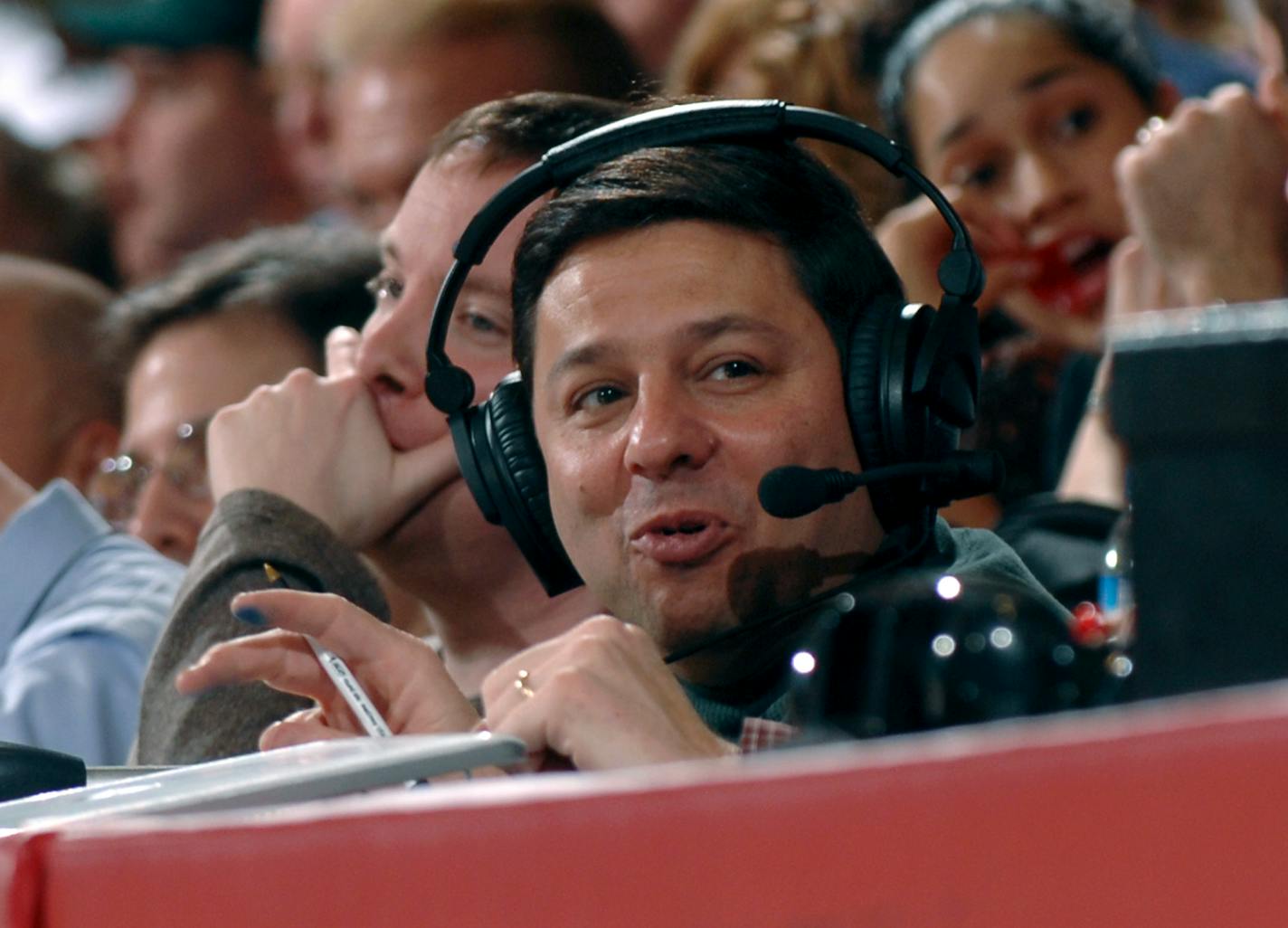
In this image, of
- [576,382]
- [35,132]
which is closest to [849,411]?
[576,382]

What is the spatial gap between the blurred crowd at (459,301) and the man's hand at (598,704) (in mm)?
115

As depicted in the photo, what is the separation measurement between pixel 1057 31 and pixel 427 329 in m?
1.01

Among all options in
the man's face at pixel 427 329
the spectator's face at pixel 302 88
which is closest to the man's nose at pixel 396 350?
the man's face at pixel 427 329

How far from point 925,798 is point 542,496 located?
2.60 feet

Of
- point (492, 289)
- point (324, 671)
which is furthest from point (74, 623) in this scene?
point (324, 671)

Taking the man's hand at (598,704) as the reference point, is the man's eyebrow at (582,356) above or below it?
above

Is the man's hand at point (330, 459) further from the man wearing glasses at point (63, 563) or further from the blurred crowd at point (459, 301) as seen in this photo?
the man wearing glasses at point (63, 563)

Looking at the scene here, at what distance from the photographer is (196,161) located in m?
3.87

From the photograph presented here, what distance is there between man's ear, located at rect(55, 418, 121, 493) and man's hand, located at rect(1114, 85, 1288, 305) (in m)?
1.33

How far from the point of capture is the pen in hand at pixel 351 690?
1085mm

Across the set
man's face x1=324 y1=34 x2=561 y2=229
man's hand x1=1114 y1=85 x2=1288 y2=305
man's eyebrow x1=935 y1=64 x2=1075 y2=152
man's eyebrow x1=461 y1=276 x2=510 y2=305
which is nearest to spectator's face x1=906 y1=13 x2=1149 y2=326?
man's eyebrow x1=935 y1=64 x2=1075 y2=152

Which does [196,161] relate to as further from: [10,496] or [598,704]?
[598,704]

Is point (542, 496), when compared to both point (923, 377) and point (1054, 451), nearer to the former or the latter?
point (923, 377)

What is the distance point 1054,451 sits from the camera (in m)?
2.19
